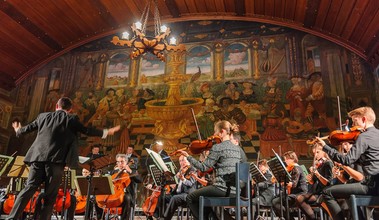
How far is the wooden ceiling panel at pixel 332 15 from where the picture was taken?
360 inches

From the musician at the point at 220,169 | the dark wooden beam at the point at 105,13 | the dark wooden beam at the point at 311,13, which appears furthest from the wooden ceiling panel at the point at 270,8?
the musician at the point at 220,169

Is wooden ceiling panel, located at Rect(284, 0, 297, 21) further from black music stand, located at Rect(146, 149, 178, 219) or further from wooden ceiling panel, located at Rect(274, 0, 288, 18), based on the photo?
black music stand, located at Rect(146, 149, 178, 219)

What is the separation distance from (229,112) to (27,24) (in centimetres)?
704

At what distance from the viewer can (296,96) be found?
9.61m

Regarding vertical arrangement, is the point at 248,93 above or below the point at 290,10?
below

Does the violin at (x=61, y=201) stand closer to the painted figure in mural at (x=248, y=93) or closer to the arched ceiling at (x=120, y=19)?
the painted figure in mural at (x=248, y=93)

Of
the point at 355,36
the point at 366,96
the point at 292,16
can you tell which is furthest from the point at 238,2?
the point at 366,96

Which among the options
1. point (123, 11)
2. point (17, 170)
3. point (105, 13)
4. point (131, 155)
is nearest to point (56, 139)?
point (17, 170)

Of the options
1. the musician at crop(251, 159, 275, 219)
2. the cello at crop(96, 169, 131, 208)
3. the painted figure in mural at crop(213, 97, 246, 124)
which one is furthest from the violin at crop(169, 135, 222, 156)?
the painted figure in mural at crop(213, 97, 246, 124)

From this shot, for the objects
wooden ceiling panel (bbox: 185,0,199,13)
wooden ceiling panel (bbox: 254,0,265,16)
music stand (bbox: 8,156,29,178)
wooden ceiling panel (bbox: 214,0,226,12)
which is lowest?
music stand (bbox: 8,156,29,178)

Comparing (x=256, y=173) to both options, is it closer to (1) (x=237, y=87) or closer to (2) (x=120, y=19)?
(1) (x=237, y=87)

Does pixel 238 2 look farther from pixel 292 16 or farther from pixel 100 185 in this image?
pixel 100 185

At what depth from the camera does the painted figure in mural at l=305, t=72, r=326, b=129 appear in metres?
9.19

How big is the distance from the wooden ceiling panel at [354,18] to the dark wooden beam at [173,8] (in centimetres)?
525
